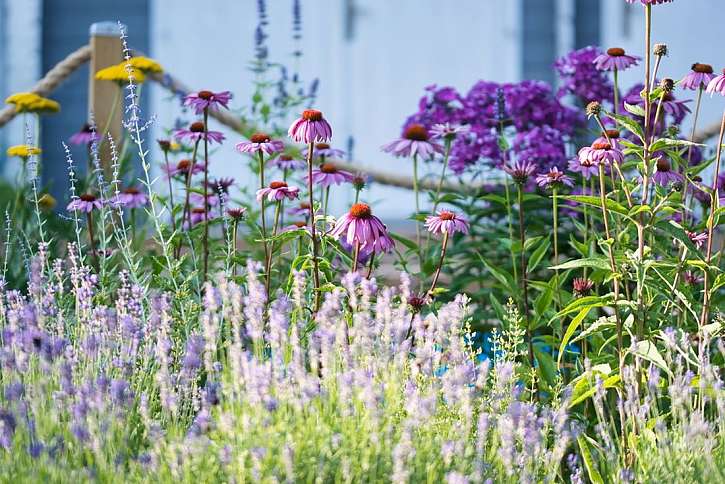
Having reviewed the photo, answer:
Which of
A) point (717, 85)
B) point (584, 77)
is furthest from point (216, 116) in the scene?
point (717, 85)

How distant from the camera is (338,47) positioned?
611 cm

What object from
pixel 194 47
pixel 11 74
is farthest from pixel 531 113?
pixel 11 74

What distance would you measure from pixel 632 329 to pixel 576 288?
17cm

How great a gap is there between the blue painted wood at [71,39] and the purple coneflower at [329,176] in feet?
12.8

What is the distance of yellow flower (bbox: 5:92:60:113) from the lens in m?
3.26

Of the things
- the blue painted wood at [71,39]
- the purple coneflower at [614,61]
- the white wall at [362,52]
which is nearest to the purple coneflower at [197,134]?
the purple coneflower at [614,61]

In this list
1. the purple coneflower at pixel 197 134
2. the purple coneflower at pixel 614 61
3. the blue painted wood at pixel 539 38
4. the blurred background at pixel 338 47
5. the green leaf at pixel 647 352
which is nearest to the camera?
the green leaf at pixel 647 352

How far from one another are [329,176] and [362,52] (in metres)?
3.78

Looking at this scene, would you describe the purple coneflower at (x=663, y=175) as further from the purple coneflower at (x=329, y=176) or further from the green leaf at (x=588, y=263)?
the purple coneflower at (x=329, y=176)

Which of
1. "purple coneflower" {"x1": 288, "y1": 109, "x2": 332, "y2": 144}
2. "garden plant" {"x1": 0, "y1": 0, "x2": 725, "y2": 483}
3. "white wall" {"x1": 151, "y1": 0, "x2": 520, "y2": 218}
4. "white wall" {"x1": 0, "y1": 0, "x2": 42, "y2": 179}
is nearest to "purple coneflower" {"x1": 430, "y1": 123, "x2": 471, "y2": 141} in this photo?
"garden plant" {"x1": 0, "y1": 0, "x2": 725, "y2": 483}

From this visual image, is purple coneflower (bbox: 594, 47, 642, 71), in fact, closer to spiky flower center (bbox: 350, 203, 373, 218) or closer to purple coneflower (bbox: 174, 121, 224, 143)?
spiky flower center (bbox: 350, 203, 373, 218)

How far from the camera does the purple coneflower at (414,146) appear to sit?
263 cm

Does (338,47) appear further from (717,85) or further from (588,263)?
(588,263)

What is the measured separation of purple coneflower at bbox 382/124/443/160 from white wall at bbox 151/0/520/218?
10.3ft
